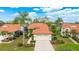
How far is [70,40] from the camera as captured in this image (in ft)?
9.46

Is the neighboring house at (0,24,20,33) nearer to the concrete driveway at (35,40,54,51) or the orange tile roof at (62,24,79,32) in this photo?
the concrete driveway at (35,40,54,51)

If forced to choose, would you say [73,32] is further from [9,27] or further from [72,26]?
[9,27]

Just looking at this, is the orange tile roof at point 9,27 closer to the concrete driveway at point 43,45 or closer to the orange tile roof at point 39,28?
the orange tile roof at point 39,28

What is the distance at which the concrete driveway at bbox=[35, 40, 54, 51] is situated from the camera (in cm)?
288

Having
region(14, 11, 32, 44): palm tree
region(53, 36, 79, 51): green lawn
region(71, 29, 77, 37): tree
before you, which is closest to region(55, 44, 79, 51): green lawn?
region(53, 36, 79, 51): green lawn

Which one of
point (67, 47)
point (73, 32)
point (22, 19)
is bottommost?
point (67, 47)

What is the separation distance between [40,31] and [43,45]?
0.14m

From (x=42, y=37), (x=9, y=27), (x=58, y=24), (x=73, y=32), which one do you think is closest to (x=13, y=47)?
(x=9, y=27)

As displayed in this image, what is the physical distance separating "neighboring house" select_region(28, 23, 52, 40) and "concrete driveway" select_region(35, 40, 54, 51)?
4 cm

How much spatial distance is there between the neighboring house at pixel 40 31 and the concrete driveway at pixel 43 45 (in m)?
0.04

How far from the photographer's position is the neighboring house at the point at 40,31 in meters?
2.88

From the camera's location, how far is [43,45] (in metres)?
2.89
